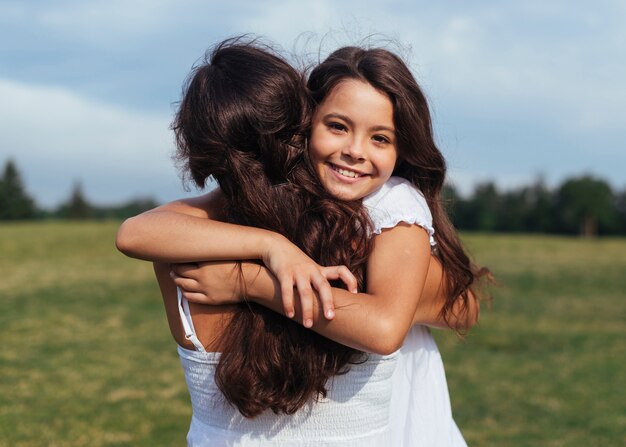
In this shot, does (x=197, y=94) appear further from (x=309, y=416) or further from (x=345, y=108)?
(x=309, y=416)

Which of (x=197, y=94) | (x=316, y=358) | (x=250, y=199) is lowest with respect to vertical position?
(x=316, y=358)

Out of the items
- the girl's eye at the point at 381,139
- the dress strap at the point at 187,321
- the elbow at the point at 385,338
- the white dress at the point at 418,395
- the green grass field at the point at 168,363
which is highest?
the girl's eye at the point at 381,139

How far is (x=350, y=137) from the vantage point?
1.99m

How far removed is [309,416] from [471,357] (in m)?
9.46

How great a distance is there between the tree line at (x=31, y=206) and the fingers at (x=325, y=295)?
34.7m

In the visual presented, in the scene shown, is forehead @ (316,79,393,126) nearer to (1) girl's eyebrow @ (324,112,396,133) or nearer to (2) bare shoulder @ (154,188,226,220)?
(1) girl's eyebrow @ (324,112,396,133)

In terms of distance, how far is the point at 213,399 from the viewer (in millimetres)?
1992

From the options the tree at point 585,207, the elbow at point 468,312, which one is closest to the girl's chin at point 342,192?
the elbow at point 468,312

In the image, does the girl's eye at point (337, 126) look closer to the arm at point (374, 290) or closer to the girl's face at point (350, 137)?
the girl's face at point (350, 137)

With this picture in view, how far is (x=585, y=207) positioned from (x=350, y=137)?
220 ft

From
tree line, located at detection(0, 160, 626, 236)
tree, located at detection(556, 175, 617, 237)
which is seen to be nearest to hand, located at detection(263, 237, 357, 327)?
tree line, located at detection(0, 160, 626, 236)

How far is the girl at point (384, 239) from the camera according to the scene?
179 centimetres

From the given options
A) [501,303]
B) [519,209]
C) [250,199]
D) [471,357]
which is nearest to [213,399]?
[250,199]

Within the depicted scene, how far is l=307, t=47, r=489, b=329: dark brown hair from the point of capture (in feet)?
6.52
